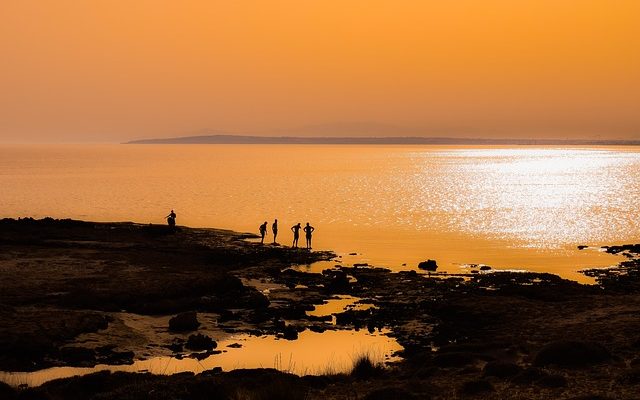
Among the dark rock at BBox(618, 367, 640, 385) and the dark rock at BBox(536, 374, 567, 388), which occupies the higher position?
the dark rock at BBox(618, 367, 640, 385)

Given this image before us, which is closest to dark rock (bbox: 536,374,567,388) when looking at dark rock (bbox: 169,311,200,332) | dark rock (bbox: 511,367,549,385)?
dark rock (bbox: 511,367,549,385)

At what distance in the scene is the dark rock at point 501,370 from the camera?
2064cm

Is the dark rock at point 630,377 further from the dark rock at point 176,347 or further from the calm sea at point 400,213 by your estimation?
the calm sea at point 400,213

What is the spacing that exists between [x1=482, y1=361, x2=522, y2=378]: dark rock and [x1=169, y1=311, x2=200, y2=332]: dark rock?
1456 centimetres

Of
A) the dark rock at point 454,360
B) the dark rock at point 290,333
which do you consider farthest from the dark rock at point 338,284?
the dark rock at point 454,360

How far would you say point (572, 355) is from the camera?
71.8ft

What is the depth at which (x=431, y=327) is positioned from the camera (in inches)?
1252

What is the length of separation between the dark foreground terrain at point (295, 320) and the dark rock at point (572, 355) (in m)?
0.04

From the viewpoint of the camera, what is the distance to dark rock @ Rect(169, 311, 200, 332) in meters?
30.3

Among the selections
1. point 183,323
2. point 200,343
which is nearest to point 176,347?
point 200,343

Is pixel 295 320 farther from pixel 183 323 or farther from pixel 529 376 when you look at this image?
pixel 529 376

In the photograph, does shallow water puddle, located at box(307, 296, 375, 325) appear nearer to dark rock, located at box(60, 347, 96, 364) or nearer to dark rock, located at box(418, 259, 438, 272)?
dark rock, located at box(418, 259, 438, 272)

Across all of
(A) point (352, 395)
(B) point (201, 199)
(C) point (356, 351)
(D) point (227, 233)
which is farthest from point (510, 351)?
(B) point (201, 199)

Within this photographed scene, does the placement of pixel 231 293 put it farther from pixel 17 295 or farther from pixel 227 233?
pixel 227 233
